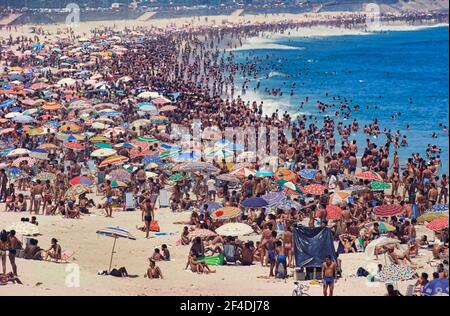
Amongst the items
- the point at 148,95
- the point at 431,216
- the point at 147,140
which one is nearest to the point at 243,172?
the point at 147,140

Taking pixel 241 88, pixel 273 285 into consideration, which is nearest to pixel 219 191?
pixel 273 285

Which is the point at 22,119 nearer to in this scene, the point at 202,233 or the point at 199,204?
the point at 199,204

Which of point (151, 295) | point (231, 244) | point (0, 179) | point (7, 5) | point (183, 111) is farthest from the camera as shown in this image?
point (7, 5)

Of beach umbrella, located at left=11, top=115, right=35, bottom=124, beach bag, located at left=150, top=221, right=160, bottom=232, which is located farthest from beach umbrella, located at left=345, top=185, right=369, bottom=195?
beach umbrella, located at left=11, top=115, right=35, bottom=124

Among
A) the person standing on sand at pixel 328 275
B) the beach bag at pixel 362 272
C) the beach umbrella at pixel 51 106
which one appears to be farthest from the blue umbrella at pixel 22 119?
the person standing on sand at pixel 328 275

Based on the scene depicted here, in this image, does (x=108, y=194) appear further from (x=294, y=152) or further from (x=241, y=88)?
(x=241, y=88)

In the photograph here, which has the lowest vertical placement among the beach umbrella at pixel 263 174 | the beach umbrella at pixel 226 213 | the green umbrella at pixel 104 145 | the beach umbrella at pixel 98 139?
the beach umbrella at pixel 98 139

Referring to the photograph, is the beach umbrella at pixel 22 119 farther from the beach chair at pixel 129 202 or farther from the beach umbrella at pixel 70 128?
the beach chair at pixel 129 202
